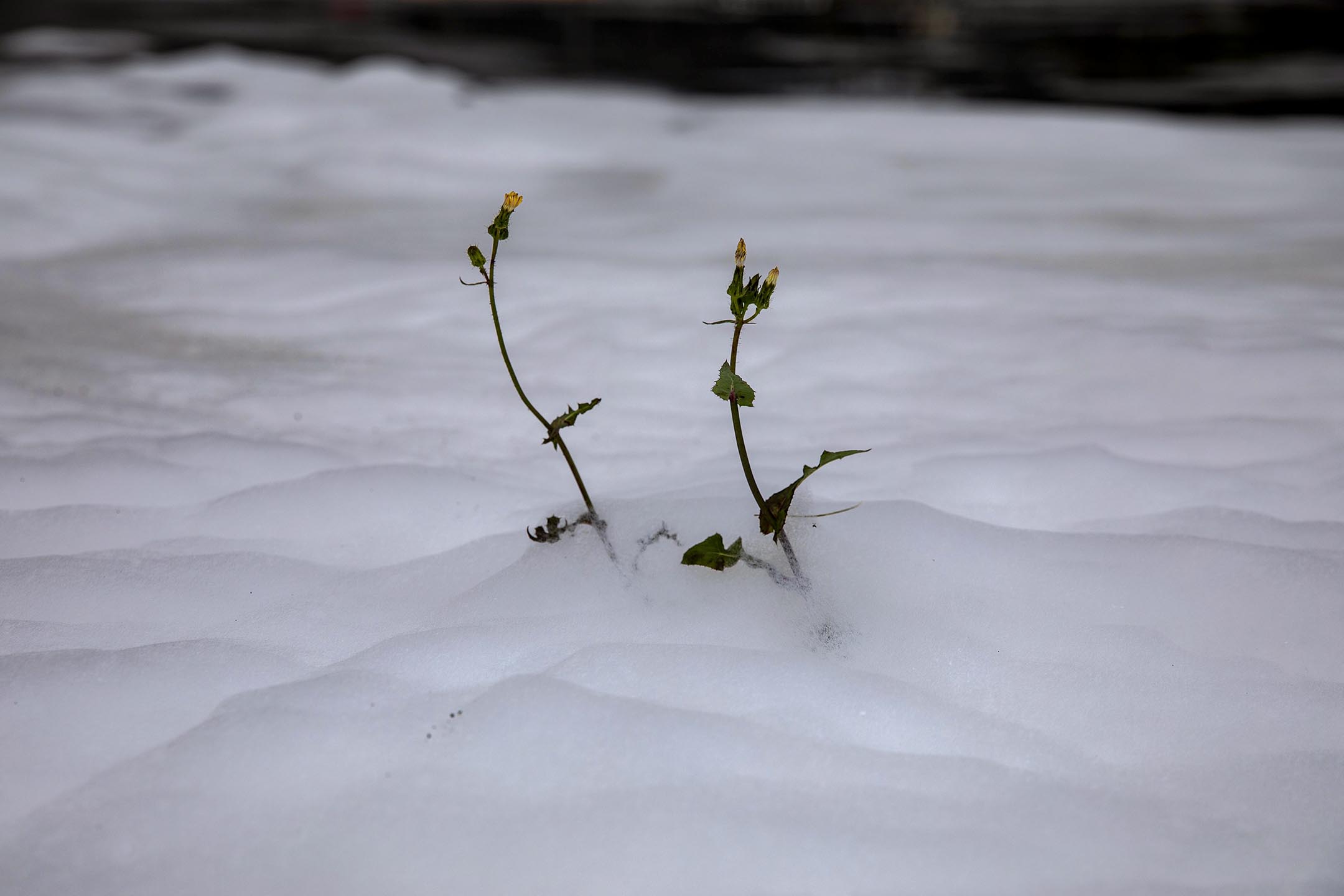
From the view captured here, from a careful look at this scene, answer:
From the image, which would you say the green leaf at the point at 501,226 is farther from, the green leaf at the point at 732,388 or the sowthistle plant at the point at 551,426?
the green leaf at the point at 732,388

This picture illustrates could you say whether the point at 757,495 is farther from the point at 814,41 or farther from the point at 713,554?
the point at 814,41

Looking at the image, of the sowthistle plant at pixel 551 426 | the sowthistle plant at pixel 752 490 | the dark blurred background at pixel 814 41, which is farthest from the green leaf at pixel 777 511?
the dark blurred background at pixel 814 41

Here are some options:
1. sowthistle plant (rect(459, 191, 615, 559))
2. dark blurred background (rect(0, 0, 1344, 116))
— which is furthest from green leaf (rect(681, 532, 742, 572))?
dark blurred background (rect(0, 0, 1344, 116))

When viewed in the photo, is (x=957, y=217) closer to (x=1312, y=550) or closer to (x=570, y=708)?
(x=1312, y=550)

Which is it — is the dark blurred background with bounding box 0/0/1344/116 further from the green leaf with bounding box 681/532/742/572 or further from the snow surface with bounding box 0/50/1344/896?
the green leaf with bounding box 681/532/742/572

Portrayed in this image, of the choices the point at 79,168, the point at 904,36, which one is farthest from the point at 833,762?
the point at 904,36

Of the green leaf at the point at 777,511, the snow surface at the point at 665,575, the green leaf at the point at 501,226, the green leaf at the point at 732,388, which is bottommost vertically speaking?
the snow surface at the point at 665,575

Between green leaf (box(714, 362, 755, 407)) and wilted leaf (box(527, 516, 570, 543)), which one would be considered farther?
wilted leaf (box(527, 516, 570, 543))
